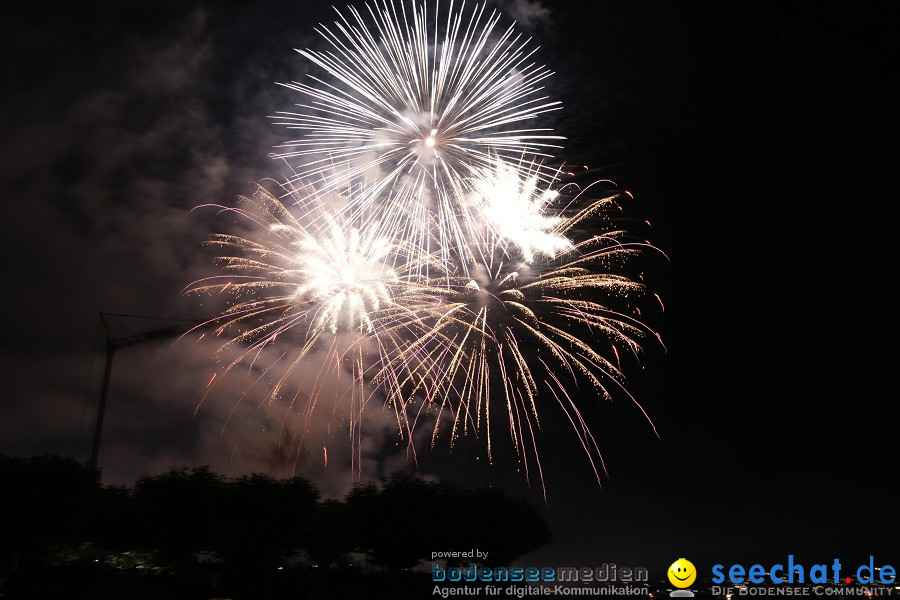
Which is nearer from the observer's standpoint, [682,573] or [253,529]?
[682,573]

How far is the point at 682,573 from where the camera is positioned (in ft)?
83.0

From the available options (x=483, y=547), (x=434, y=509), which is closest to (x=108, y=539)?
(x=434, y=509)

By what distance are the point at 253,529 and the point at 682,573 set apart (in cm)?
1808

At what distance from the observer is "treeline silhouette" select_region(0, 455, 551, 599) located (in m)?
29.2

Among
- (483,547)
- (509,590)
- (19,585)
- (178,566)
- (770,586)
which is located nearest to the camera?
(19,585)

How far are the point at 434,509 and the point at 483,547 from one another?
388cm

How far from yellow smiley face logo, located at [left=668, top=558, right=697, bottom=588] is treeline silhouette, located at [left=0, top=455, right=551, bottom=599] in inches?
379

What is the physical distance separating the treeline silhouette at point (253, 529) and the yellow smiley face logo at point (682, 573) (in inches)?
379

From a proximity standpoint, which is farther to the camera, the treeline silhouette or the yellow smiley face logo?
the treeline silhouette

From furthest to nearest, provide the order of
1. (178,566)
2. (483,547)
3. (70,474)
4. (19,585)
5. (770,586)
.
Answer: (483,547)
(178,566)
(70,474)
(770,586)
(19,585)

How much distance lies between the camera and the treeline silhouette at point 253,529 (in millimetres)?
29203

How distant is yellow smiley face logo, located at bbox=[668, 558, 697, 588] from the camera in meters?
24.7

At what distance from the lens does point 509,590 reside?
93.9 ft

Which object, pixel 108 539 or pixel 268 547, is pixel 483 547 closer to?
pixel 268 547
